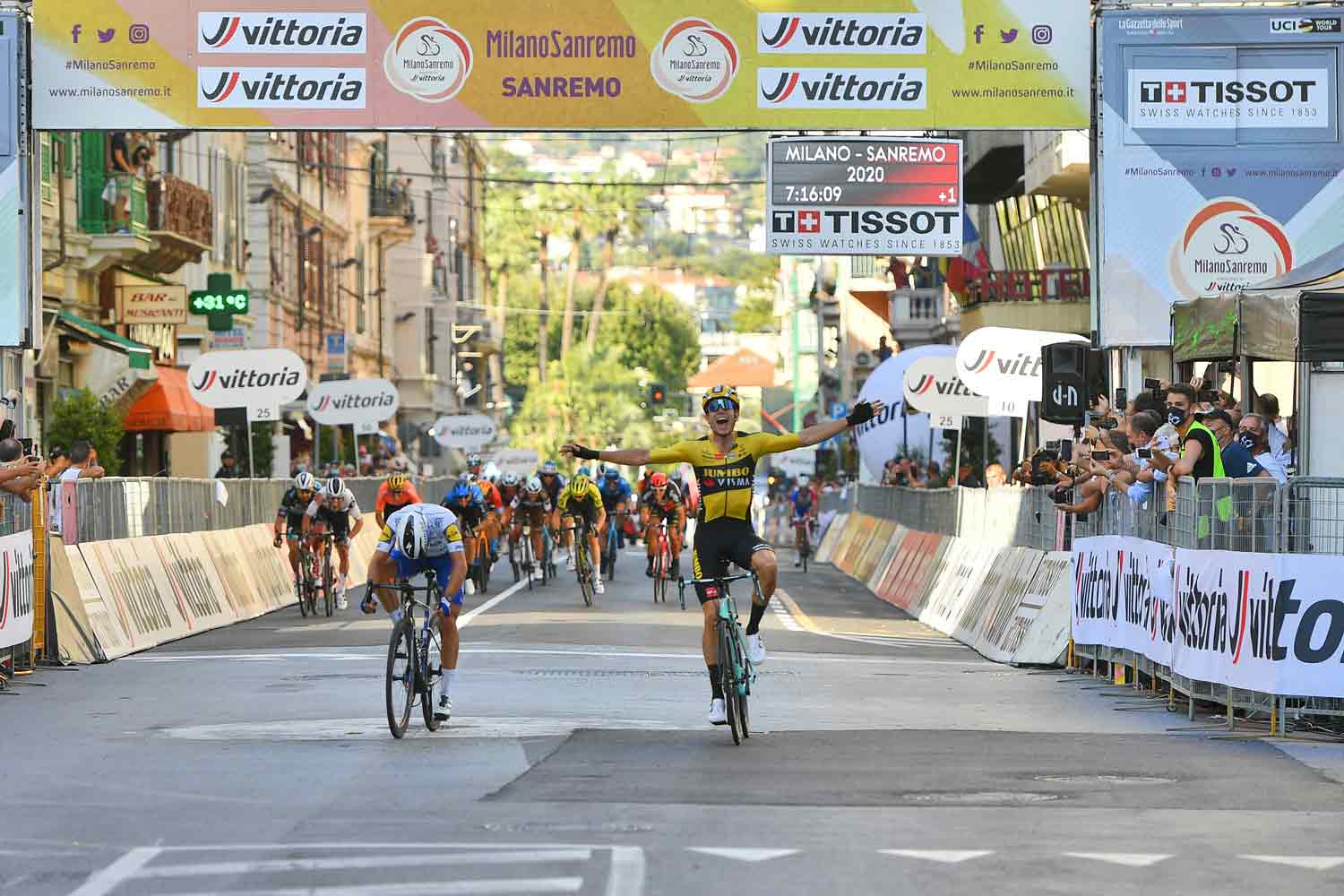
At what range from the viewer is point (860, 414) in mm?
13781

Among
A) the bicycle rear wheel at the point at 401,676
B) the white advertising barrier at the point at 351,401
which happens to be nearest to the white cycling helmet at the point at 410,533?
the bicycle rear wheel at the point at 401,676

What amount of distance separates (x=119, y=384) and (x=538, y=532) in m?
9.01

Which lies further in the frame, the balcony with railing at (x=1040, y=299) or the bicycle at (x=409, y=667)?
the balcony with railing at (x=1040, y=299)

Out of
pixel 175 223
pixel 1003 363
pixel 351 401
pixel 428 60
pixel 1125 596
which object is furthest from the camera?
pixel 175 223

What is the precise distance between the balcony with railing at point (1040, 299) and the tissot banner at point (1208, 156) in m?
18.8

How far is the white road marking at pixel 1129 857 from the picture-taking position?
29.7 feet

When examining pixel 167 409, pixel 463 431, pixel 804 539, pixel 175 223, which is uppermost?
pixel 175 223

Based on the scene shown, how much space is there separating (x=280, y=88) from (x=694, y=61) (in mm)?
3926

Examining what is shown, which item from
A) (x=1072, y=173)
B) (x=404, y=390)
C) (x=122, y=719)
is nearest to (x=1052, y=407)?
(x=122, y=719)

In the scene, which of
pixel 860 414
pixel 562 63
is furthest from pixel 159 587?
pixel 860 414

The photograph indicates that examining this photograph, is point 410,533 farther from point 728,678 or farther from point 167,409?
point 167,409

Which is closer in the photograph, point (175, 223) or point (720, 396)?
point (720, 396)

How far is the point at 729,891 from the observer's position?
8.41 meters

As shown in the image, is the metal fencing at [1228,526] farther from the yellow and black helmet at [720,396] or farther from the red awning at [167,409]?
the red awning at [167,409]
